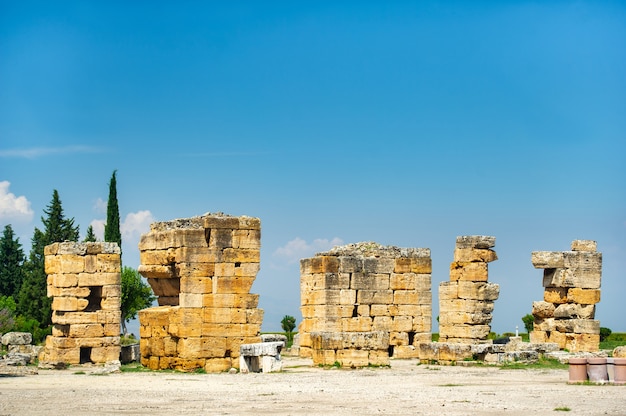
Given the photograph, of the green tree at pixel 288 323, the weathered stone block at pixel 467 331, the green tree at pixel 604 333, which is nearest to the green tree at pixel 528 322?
the green tree at pixel 604 333

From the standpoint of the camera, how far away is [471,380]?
73.6 feet

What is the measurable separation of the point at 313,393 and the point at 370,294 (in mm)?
12285

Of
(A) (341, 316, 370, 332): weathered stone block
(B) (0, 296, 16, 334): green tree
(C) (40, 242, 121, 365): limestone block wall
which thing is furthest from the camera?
(B) (0, 296, 16, 334): green tree

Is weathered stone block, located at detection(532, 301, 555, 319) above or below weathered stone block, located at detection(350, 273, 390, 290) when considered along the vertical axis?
below

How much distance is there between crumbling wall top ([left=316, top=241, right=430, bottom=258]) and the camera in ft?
104

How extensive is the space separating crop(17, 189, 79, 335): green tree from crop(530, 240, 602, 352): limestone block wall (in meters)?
25.2

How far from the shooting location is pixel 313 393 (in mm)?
19500

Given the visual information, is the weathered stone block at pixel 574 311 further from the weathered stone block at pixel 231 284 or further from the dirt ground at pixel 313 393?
Answer: the weathered stone block at pixel 231 284

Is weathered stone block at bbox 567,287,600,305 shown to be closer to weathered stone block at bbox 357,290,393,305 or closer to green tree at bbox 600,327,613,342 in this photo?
weathered stone block at bbox 357,290,393,305

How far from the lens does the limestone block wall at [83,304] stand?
2692 centimetres

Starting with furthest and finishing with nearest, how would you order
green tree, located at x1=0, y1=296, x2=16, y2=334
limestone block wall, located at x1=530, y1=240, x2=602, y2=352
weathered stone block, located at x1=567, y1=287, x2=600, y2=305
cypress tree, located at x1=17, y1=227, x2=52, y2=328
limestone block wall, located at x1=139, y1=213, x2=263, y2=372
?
1. cypress tree, located at x1=17, y1=227, x2=52, y2=328
2. green tree, located at x1=0, y1=296, x2=16, y2=334
3. weathered stone block, located at x1=567, y1=287, x2=600, y2=305
4. limestone block wall, located at x1=530, y1=240, x2=602, y2=352
5. limestone block wall, located at x1=139, y1=213, x2=263, y2=372

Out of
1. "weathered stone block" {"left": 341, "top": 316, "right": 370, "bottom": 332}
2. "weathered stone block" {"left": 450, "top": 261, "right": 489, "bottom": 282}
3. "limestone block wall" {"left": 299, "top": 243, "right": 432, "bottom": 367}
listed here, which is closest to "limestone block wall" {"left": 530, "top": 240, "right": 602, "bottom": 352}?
"weathered stone block" {"left": 450, "top": 261, "right": 489, "bottom": 282}

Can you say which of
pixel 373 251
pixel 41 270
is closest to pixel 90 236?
pixel 41 270

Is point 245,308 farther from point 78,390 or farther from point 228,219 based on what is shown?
point 78,390
